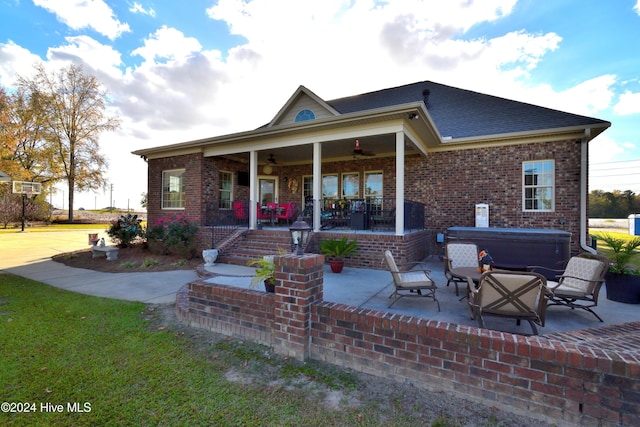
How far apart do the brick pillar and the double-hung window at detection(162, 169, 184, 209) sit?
29.9 feet

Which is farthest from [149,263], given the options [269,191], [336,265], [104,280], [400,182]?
[400,182]

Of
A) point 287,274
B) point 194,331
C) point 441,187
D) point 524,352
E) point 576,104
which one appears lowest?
point 194,331

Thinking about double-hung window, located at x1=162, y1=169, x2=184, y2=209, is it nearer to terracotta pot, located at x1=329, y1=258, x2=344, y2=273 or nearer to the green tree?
terracotta pot, located at x1=329, y1=258, x2=344, y2=273

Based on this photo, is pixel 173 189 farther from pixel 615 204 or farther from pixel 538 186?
pixel 615 204

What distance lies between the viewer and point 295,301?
114 inches

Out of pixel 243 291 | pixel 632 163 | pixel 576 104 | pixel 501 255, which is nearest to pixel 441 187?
pixel 501 255

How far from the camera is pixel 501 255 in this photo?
20.4 ft

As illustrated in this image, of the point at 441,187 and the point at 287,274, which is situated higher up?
the point at 441,187

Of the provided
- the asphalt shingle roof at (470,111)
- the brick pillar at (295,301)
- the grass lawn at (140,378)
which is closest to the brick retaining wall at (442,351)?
the brick pillar at (295,301)

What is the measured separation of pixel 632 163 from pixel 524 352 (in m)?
68.5

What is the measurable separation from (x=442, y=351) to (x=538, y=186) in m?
8.06

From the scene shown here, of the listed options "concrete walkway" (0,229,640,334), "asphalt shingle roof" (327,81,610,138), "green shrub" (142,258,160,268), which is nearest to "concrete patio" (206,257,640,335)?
"concrete walkway" (0,229,640,334)

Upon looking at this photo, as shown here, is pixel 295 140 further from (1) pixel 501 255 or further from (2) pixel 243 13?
(1) pixel 501 255

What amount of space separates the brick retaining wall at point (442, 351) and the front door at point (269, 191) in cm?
891
